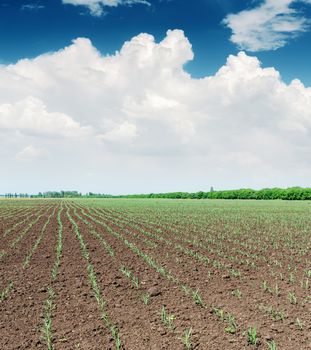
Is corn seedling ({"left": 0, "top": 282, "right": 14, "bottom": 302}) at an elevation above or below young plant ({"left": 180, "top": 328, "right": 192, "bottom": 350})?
above

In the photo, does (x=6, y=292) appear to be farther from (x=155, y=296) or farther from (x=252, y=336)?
(x=252, y=336)

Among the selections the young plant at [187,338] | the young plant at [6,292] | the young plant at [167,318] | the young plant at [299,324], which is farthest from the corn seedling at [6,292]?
the young plant at [299,324]

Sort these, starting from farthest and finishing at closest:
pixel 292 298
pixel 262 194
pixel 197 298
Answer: pixel 262 194
pixel 197 298
pixel 292 298

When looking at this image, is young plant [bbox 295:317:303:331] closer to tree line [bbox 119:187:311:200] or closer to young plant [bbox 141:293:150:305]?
→ young plant [bbox 141:293:150:305]

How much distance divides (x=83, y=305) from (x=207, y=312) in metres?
2.66

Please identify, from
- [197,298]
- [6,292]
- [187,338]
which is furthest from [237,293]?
[6,292]

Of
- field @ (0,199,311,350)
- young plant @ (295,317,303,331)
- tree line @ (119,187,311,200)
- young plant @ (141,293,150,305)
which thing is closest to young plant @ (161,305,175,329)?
field @ (0,199,311,350)

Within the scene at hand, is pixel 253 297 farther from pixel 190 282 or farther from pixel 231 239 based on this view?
pixel 231 239

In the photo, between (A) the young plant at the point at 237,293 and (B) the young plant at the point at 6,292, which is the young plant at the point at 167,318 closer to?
(A) the young plant at the point at 237,293

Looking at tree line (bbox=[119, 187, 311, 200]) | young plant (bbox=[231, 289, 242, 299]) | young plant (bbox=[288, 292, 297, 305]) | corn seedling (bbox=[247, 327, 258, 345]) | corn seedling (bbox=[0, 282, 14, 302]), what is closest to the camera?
corn seedling (bbox=[247, 327, 258, 345])

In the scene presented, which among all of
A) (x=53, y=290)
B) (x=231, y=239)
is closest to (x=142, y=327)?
(x=53, y=290)

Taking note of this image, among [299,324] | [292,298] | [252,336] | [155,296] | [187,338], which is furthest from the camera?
[155,296]

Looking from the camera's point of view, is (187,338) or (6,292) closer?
(187,338)

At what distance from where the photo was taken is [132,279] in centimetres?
1063
